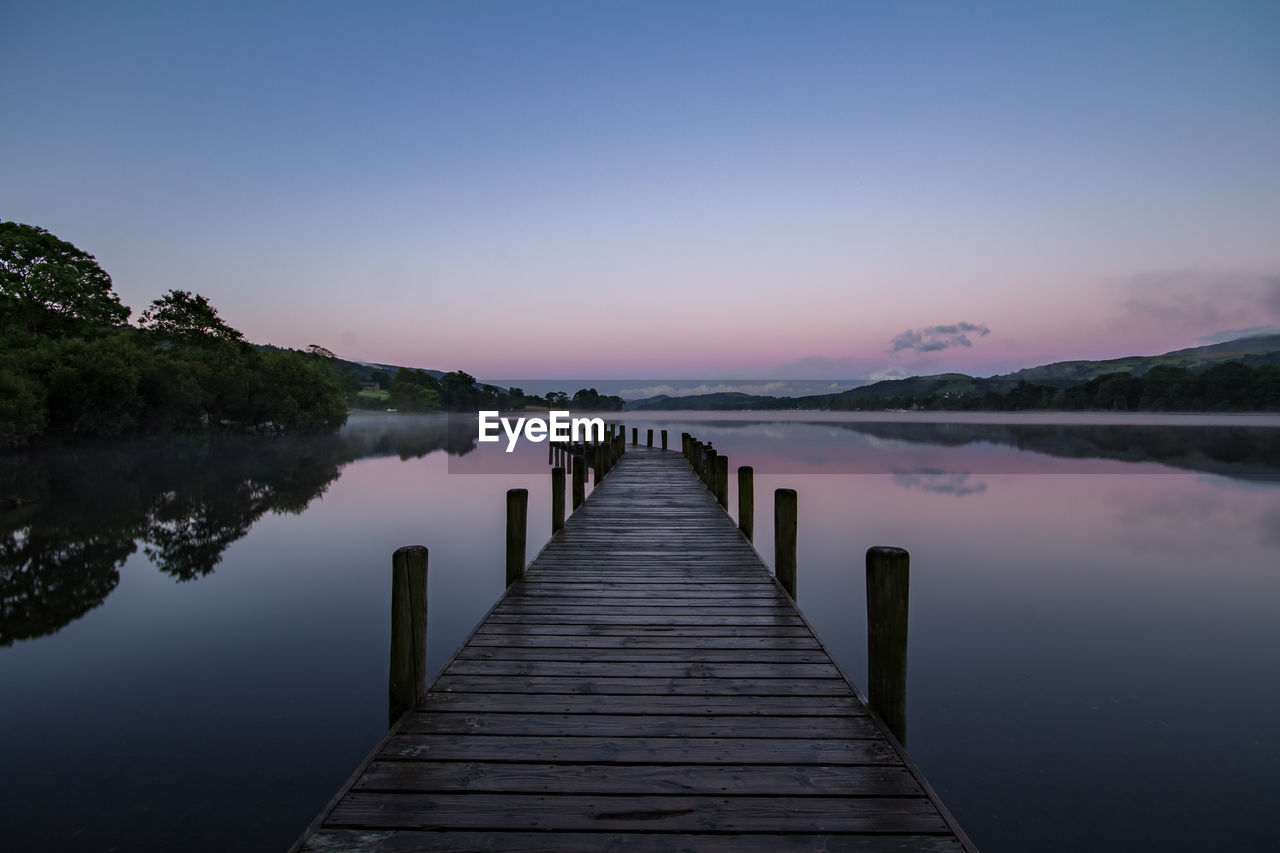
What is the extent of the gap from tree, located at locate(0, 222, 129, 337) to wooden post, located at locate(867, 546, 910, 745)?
53887 mm

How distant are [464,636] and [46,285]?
5090 centimetres

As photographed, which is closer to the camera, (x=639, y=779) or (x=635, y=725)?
(x=639, y=779)

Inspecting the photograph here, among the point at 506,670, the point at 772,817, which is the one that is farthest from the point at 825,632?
the point at 772,817

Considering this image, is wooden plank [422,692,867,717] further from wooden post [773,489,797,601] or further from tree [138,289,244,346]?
tree [138,289,244,346]

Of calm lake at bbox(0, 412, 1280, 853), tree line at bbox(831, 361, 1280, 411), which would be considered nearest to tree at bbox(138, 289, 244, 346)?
calm lake at bbox(0, 412, 1280, 853)

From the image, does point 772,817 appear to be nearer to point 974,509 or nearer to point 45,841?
point 45,841

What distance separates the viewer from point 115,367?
32031 mm

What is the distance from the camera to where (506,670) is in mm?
4332

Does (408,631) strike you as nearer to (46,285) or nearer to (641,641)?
(641,641)

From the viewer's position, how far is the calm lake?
4574 mm

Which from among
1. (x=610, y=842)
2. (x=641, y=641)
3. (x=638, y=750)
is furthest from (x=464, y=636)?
(x=610, y=842)

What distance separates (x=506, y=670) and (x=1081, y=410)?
149 meters

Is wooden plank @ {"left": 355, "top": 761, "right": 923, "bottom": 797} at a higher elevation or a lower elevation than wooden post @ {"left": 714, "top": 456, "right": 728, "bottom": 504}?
lower

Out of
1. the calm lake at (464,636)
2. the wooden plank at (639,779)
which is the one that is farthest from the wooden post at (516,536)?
the wooden plank at (639,779)
